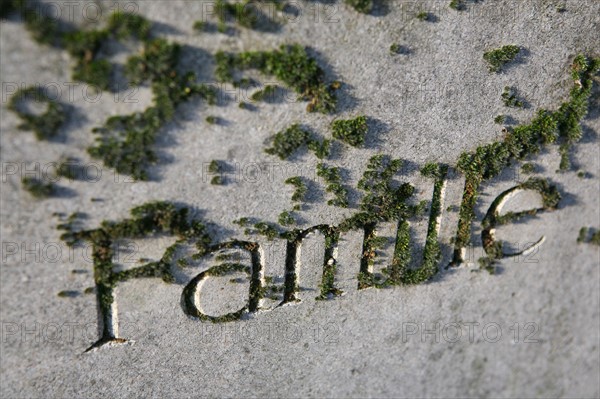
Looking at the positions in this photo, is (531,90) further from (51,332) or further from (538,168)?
(51,332)

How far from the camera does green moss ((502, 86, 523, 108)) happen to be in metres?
3.62

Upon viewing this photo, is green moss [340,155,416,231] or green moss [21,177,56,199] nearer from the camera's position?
green moss [21,177,56,199]

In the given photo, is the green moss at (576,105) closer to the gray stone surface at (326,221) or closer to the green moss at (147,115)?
the gray stone surface at (326,221)

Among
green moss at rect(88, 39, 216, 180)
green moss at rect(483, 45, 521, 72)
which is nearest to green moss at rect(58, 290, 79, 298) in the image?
green moss at rect(88, 39, 216, 180)

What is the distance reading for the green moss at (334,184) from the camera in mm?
3449

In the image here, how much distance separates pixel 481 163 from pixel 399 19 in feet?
4.06

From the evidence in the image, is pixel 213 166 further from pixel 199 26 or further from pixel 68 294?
pixel 68 294

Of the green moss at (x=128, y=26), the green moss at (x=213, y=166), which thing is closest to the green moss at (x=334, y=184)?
the green moss at (x=213, y=166)

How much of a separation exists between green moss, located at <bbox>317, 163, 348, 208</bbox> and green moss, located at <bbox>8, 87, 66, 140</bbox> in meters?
1.60

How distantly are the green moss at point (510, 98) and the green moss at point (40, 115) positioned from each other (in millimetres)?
2873

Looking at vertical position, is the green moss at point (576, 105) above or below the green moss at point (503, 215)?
above

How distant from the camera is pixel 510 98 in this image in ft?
11.9

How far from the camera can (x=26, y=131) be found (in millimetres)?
2805

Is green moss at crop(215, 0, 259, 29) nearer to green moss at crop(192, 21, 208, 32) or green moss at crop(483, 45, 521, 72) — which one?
green moss at crop(192, 21, 208, 32)
